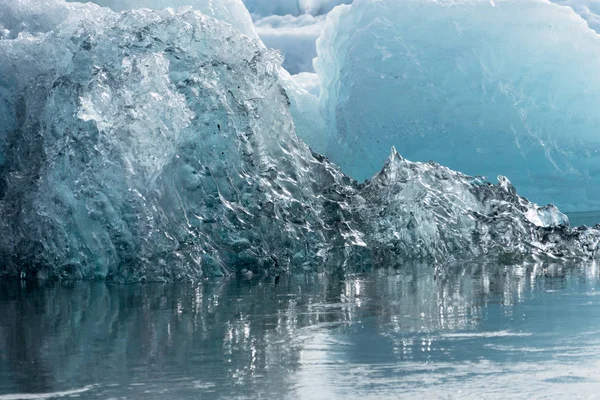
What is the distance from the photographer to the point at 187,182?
→ 15586 mm

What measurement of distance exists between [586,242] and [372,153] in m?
11.6

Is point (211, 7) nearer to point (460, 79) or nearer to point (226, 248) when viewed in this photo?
point (460, 79)

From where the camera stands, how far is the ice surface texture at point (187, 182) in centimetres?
1467

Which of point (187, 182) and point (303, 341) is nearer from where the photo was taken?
point (303, 341)

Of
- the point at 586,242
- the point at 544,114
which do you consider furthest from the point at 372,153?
the point at 586,242

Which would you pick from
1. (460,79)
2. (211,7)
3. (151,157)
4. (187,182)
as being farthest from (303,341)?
(460,79)

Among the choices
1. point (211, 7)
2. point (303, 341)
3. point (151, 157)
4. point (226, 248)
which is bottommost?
point (303, 341)

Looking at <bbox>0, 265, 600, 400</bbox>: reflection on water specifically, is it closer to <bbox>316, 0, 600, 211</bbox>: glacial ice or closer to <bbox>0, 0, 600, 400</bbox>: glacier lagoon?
<bbox>0, 0, 600, 400</bbox>: glacier lagoon

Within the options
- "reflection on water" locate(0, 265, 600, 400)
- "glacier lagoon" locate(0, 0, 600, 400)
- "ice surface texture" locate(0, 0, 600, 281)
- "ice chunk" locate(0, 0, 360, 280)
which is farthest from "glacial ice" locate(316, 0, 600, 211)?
"reflection on water" locate(0, 265, 600, 400)

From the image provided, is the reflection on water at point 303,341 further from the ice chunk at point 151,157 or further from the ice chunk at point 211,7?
the ice chunk at point 211,7

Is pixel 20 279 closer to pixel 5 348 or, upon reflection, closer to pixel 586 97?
pixel 5 348

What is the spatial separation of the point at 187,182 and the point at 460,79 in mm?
16127

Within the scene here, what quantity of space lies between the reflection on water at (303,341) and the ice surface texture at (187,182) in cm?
172

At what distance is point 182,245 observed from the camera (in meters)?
14.7
